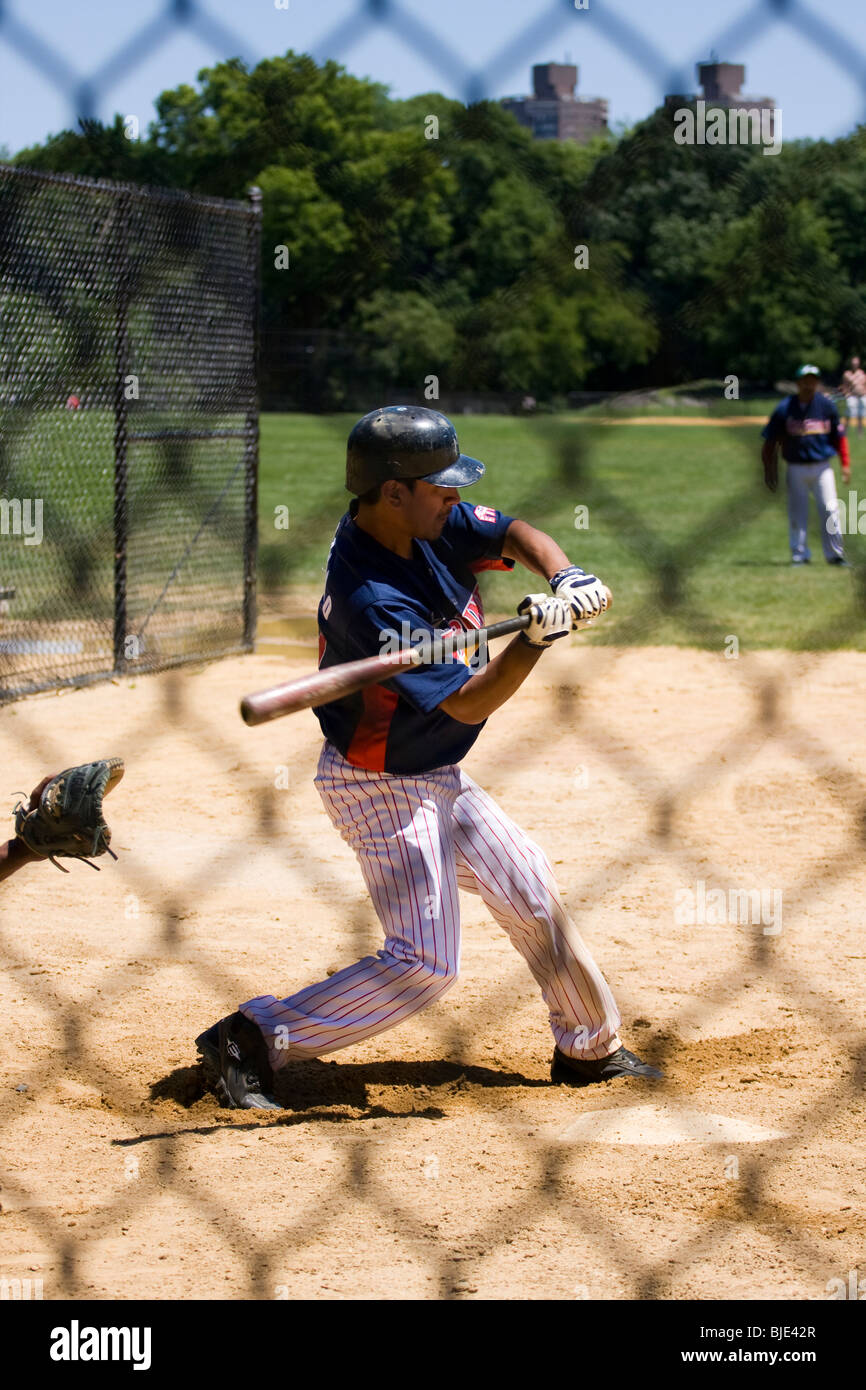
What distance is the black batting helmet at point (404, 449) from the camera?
2.83 m

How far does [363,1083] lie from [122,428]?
4.56 meters

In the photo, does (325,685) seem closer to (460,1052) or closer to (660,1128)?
(660,1128)

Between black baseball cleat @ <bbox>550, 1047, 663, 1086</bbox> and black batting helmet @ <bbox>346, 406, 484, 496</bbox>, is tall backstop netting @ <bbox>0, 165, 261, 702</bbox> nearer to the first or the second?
black batting helmet @ <bbox>346, 406, 484, 496</bbox>

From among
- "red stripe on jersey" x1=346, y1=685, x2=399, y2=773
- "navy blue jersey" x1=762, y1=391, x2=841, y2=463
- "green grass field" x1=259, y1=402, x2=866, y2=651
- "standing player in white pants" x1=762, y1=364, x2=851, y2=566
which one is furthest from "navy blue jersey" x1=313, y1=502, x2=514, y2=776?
"navy blue jersey" x1=762, y1=391, x2=841, y2=463

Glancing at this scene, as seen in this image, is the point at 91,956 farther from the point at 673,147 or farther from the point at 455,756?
the point at 673,147

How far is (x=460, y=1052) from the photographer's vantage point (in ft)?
10.9

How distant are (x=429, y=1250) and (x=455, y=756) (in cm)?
104

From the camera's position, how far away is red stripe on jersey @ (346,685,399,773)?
288 cm

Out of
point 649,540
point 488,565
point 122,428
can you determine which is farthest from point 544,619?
point 649,540

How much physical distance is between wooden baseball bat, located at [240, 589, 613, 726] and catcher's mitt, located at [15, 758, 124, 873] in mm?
439

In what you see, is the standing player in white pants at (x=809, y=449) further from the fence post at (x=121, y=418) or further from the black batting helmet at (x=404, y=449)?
the black batting helmet at (x=404, y=449)

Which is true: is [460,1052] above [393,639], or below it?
below

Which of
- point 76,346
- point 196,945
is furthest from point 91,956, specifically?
point 76,346

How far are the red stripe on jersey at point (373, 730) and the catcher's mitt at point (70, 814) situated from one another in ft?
1.84
